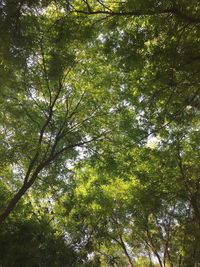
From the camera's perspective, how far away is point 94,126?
13.0 metres

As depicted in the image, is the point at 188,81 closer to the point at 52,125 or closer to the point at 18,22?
the point at 18,22

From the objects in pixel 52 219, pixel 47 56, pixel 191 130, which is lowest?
pixel 52 219

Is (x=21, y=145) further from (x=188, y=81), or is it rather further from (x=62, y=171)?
(x=188, y=81)

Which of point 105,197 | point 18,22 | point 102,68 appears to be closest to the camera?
point 18,22

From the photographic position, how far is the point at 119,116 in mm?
12484

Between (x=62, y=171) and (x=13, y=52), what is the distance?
22.2 ft

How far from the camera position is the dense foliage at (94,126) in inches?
289

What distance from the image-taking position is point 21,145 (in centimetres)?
1191

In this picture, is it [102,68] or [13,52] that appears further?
[102,68]

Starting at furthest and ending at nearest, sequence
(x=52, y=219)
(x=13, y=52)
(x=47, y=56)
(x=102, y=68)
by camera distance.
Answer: (x=52, y=219)
(x=102, y=68)
(x=47, y=56)
(x=13, y=52)

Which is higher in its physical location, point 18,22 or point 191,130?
point 191,130

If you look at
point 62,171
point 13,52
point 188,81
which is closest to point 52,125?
point 62,171

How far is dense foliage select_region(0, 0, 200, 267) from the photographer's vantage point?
289 inches

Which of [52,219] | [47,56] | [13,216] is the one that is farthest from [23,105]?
[52,219]
